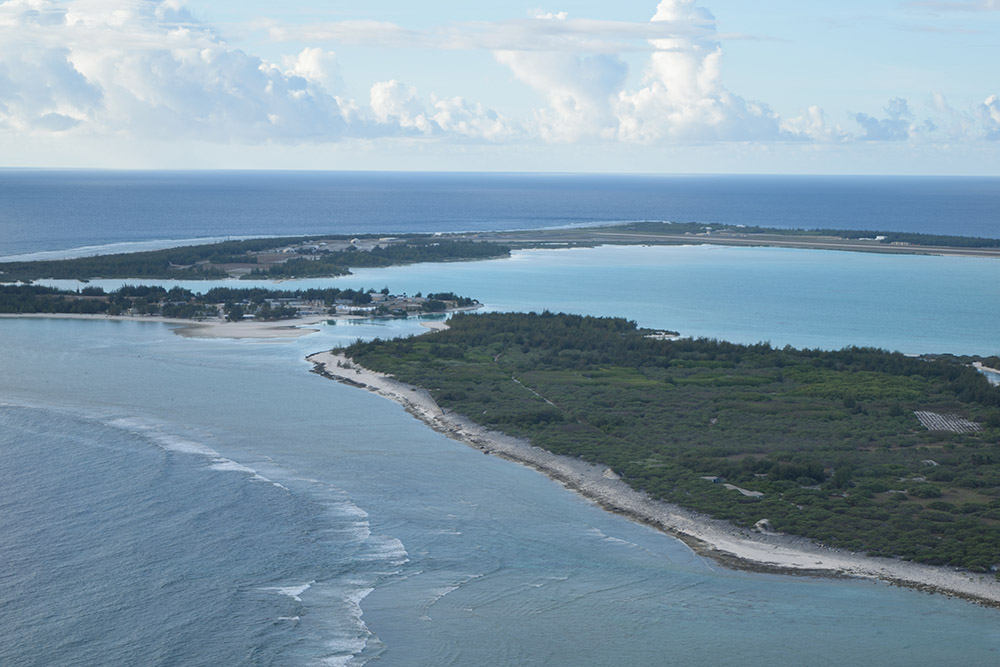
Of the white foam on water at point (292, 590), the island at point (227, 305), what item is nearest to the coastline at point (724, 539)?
the white foam on water at point (292, 590)

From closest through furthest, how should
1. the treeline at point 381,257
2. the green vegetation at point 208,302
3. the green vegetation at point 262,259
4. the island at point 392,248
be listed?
the green vegetation at point 208,302 → the green vegetation at point 262,259 → the island at point 392,248 → the treeline at point 381,257

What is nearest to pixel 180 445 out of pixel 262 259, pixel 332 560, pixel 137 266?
pixel 332 560

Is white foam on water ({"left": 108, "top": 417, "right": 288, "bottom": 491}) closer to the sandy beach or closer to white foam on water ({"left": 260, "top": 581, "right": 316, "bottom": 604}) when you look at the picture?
white foam on water ({"left": 260, "top": 581, "right": 316, "bottom": 604})

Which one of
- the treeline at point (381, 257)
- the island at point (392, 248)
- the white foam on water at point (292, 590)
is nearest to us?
the white foam on water at point (292, 590)

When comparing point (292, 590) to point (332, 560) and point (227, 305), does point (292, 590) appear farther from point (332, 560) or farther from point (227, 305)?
point (227, 305)

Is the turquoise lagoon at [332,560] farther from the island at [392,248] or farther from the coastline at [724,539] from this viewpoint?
the island at [392,248]

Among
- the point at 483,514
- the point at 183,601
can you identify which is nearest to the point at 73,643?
the point at 183,601
